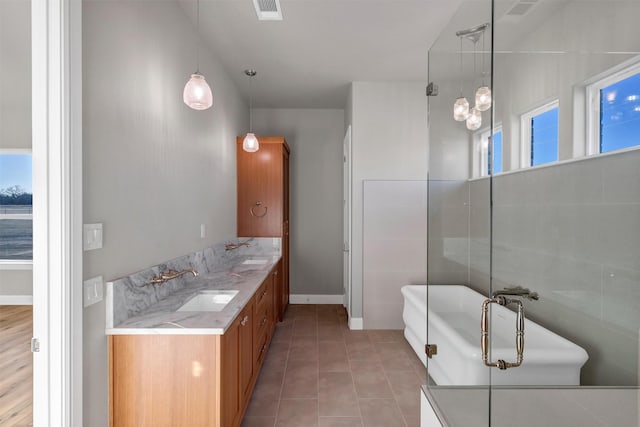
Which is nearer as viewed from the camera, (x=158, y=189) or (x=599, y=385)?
(x=599, y=385)

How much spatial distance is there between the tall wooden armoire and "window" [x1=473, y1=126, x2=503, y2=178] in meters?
3.05

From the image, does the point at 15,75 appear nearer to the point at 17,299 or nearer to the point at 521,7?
the point at 17,299

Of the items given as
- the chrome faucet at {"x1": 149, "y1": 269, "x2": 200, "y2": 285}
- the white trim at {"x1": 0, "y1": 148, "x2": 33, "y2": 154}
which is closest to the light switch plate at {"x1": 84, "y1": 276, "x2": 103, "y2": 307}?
the chrome faucet at {"x1": 149, "y1": 269, "x2": 200, "y2": 285}

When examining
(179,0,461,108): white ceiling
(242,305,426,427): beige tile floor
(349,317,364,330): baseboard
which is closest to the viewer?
(242,305,426,427): beige tile floor

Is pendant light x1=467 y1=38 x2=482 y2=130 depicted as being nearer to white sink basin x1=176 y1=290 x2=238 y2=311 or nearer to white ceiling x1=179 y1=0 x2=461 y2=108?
white ceiling x1=179 y1=0 x2=461 y2=108

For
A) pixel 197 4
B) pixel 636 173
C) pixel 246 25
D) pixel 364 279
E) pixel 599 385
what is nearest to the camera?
pixel 636 173

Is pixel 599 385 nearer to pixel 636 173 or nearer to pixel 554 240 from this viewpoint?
pixel 554 240

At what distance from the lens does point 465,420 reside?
148cm

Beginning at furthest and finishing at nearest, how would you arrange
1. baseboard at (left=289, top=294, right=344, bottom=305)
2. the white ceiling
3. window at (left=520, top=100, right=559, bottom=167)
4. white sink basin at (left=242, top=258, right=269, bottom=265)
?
1. baseboard at (left=289, top=294, right=344, bottom=305)
2. white sink basin at (left=242, top=258, right=269, bottom=265)
3. the white ceiling
4. window at (left=520, top=100, right=559, bottom=167)

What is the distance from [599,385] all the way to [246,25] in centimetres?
314

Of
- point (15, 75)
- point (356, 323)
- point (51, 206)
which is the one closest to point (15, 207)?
point (51, 206)

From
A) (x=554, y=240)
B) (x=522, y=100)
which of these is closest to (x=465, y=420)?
(x=554, y=240)

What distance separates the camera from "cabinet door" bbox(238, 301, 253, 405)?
209 cm

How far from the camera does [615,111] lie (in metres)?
1.08
